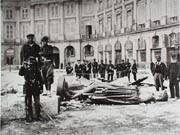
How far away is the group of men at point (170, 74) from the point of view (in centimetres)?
283

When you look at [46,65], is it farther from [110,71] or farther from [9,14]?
[110,71]

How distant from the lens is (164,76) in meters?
3.27

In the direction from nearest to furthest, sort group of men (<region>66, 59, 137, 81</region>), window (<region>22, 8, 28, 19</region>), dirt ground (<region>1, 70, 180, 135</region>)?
dirt ground (<region>1, 70, 180, 135</region>) → window (<region>22, 8, 28, 19</region>) → group of men (<region>66, 59, 137, 81</region>)

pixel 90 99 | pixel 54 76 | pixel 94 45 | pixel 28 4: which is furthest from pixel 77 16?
pixel 90 99

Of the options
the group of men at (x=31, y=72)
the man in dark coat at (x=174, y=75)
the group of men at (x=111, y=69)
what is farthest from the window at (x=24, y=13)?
the man in dark coat at (x=174, y=75)

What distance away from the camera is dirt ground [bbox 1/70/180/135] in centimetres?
236

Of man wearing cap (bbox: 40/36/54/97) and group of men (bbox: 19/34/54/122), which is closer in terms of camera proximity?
group of men (bbox: 19/34/54/122)

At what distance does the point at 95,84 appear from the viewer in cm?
330

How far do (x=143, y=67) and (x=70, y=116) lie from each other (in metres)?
1.37

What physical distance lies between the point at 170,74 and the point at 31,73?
154 cm

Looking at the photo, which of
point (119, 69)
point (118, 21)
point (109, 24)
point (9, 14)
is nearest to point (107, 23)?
point (109, 24)

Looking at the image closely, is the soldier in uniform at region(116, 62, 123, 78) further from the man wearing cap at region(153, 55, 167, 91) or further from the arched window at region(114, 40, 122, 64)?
the man wearing cap at region(153, 55, 167, 91)

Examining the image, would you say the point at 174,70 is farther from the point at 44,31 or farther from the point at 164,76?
the point at 44,31

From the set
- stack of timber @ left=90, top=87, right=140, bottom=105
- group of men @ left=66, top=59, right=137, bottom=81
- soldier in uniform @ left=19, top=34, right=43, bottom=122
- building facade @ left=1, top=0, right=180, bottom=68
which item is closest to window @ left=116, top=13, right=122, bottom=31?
building facade @ left=1, top=0, right=180, bottom=68
